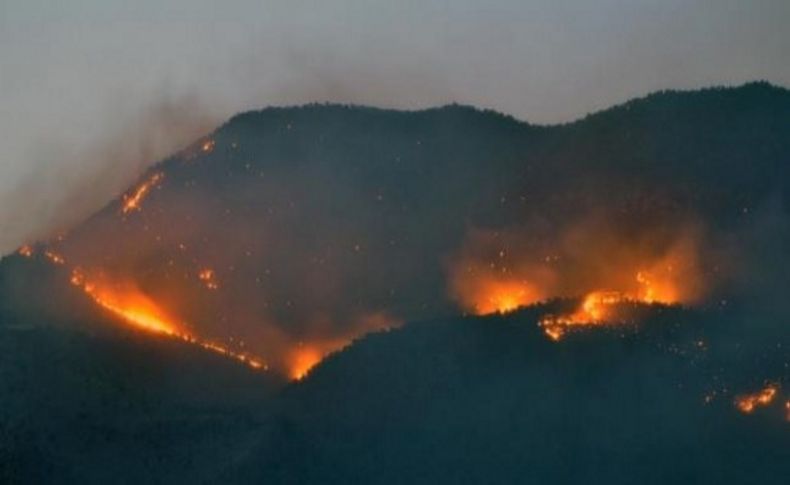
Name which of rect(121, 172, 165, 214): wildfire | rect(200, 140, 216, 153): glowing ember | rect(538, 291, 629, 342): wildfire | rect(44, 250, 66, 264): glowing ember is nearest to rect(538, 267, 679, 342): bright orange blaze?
rect(538, 291, 629, 342): wildfire

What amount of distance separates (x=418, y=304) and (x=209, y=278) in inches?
230

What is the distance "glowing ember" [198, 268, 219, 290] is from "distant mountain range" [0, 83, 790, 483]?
0.31ft

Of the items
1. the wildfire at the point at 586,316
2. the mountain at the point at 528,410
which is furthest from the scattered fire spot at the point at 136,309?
the wildfire at the point at 586,316

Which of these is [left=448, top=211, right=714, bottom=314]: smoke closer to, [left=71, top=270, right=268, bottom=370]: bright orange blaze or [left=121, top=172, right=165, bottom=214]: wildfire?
[left=71, top=270, right=268, bottom=370]: bright orange blaze

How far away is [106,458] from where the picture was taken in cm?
2270

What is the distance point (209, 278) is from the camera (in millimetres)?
30156

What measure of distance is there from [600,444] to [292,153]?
1432 centimetres

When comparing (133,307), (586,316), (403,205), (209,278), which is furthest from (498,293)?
(133,307)

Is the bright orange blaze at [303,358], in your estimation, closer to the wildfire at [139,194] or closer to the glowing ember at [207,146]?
the wildfire at [139,194]

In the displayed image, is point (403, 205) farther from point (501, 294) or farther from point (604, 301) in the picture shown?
point (604, 301)

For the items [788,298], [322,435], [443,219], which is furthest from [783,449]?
[443,219]

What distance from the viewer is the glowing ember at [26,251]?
3066 centimetres

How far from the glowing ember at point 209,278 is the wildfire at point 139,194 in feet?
10.2

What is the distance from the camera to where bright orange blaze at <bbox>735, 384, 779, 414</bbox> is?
23406mm
